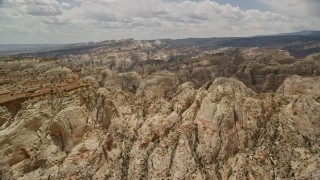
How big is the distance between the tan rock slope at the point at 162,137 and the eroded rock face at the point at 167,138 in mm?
111

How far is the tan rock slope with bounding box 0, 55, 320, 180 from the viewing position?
4156cm

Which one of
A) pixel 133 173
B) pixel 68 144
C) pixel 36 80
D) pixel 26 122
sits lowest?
pixel 133 173

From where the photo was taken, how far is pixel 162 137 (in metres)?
46.5

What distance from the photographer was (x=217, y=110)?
155ft

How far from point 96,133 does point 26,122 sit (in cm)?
836

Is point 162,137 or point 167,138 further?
point 162,137

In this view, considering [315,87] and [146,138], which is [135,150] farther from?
[315,87]

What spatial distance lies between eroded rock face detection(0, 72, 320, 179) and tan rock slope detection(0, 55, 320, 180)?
11 cm

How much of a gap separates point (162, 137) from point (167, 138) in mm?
914

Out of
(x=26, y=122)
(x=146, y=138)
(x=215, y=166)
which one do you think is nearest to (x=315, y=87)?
A: (x=215, y=166)

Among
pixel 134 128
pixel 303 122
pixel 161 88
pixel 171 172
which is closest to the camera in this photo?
pixel 171 172

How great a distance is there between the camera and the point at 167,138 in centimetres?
4581

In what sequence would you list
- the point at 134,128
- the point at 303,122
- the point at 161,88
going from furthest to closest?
the point at 161,88 < the point at 134,128 < the point at 303,122

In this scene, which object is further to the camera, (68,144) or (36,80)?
(36,80)
